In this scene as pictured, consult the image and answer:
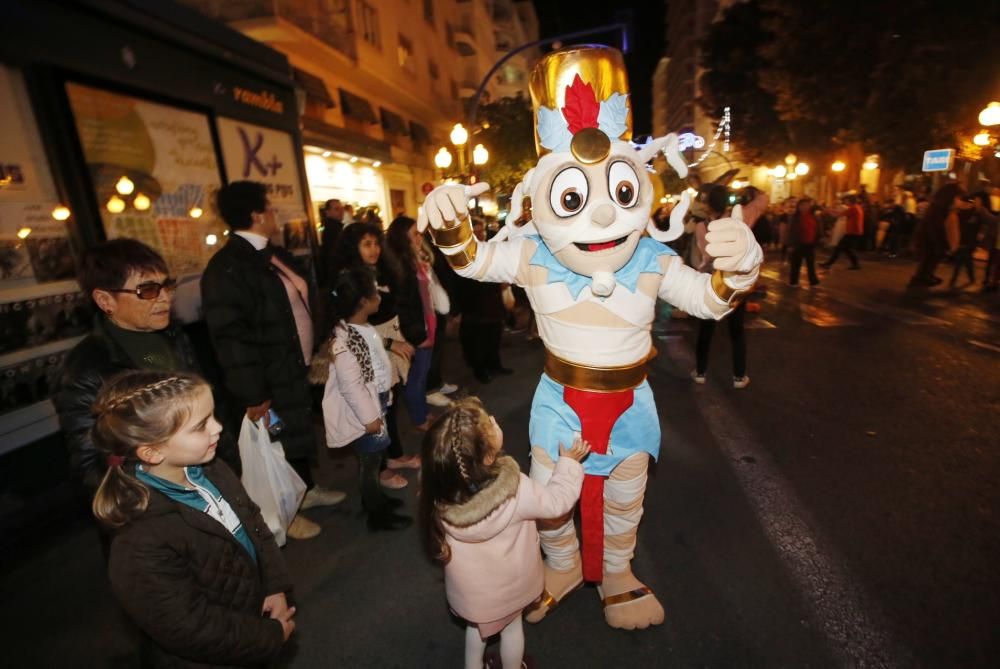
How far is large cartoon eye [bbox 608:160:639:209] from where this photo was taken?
80.8 inches

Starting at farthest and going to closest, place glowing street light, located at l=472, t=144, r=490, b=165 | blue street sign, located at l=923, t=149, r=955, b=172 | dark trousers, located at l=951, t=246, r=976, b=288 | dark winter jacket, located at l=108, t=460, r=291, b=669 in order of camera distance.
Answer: blue street sign, located at l=923, t=149, r=955, b=172 < glowing street light, located at l=472, t=144, r=490, b=165 < dark trousers, located at l=951, t=246, r=976, b=288 < dark winter jacket, located at l=108, t=460, r=291, b=669

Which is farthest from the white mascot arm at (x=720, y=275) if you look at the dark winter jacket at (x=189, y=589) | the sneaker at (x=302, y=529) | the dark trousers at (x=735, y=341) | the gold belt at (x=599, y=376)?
the dark trousers at (x=735, y=341)

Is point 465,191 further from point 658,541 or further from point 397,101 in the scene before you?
point 397,101

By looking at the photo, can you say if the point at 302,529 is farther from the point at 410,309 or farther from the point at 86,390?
the point at 410,309

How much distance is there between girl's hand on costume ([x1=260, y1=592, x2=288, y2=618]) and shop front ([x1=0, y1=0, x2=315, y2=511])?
186 centimetres

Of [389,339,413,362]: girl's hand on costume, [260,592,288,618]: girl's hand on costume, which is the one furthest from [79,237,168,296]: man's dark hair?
[389,339,413,362]: girl's hand on costume

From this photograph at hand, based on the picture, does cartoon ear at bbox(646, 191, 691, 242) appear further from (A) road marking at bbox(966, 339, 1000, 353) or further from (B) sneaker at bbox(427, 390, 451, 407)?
(A) road marking at bbox(966, 339, 1000, 353)

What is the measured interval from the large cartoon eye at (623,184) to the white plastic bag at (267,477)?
2099mm

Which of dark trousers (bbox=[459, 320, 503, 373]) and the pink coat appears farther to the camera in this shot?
dark trousers (bbox=[459, 320, 503, 373])

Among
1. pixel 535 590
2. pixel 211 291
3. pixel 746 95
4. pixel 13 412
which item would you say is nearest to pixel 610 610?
pixel 535 590

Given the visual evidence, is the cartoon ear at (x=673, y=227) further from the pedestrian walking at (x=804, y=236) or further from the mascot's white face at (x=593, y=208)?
the pedestrian walking at (x=804, y=236)

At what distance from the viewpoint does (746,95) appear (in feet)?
74.6

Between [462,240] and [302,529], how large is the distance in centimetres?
207

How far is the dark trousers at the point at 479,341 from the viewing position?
18.2ft
